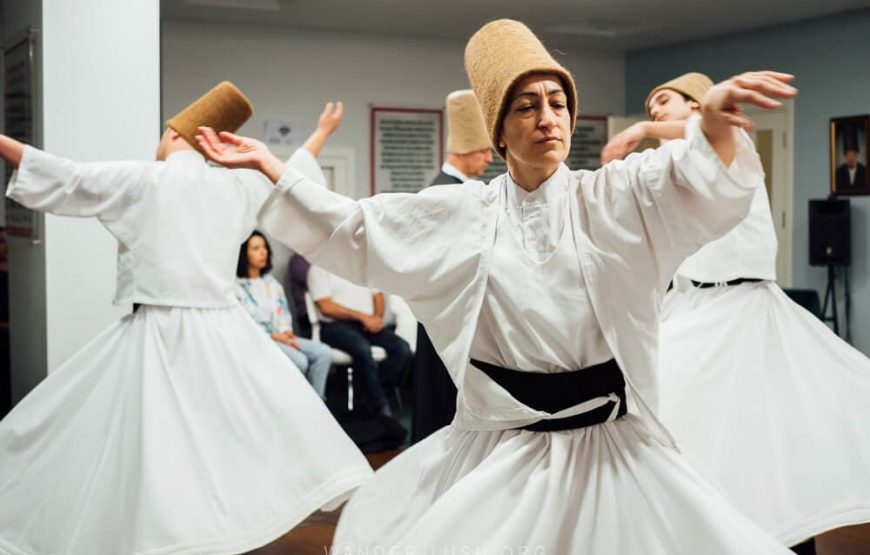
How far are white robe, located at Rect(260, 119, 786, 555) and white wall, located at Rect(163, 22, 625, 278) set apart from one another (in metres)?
5.45

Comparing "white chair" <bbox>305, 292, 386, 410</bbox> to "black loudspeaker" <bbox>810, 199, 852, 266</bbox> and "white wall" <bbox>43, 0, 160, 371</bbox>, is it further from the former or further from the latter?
"black loudspeaker" <bbox>810, 199, 852, 266</bbox>

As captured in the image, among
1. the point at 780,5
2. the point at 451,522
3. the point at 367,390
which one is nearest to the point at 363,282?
the point at 451,522

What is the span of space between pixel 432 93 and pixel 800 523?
572 cm

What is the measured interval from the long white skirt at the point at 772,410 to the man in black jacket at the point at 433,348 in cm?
104

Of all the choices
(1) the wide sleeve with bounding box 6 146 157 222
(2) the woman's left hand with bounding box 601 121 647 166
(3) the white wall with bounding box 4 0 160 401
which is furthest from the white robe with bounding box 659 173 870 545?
(3) the white wall with bounding box 4 0 160 401

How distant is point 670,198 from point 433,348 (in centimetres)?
242

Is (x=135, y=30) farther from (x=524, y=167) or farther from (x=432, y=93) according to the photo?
(x=432, y=93)

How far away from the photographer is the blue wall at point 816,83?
750 cm

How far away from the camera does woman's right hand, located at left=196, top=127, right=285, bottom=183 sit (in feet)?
6.40

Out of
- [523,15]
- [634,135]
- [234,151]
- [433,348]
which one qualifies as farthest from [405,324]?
[234,151]

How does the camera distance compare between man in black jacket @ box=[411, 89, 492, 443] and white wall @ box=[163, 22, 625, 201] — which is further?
white wall @ box=[163, 22, 625, 201]

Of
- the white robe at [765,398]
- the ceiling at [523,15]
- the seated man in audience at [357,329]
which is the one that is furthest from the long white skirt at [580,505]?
the ceiling at [523,15]

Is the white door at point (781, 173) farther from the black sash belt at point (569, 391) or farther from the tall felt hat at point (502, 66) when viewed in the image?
the black sash belt at point (569, 391)

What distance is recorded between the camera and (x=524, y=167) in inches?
75.7
